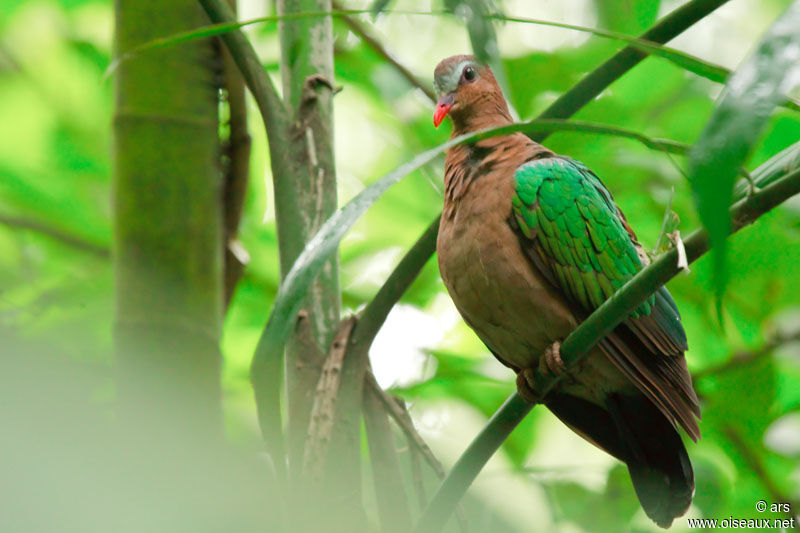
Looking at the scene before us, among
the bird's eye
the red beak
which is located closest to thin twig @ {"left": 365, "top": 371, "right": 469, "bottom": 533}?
the red beak

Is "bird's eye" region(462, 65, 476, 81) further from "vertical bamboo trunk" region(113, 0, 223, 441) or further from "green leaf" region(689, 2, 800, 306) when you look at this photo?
"green leaf" region(689, 2, 800, 306)

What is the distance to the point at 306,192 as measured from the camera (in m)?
2.55

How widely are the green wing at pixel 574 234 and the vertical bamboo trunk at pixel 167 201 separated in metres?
0.91

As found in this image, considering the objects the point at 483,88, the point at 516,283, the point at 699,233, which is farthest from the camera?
the point at 483,88

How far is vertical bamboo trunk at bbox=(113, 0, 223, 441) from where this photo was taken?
2.32 meters

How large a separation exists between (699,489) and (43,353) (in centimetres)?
302

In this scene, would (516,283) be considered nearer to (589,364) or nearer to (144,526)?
(589,364)

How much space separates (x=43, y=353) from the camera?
662 mm

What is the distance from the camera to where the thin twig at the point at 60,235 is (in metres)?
3.10

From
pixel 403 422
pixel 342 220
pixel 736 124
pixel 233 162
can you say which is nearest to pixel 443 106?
pixel 233 162

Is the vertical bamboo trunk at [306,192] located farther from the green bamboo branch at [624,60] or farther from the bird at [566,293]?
the green bamboo branch at [624,60]

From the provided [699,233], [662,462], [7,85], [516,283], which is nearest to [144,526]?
[699,233]

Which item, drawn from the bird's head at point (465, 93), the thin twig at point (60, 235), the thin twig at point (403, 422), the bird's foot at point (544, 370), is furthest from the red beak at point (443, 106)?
the thin twig at point (60, 235)

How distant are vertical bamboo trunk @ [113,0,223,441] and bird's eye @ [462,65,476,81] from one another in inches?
39.8
